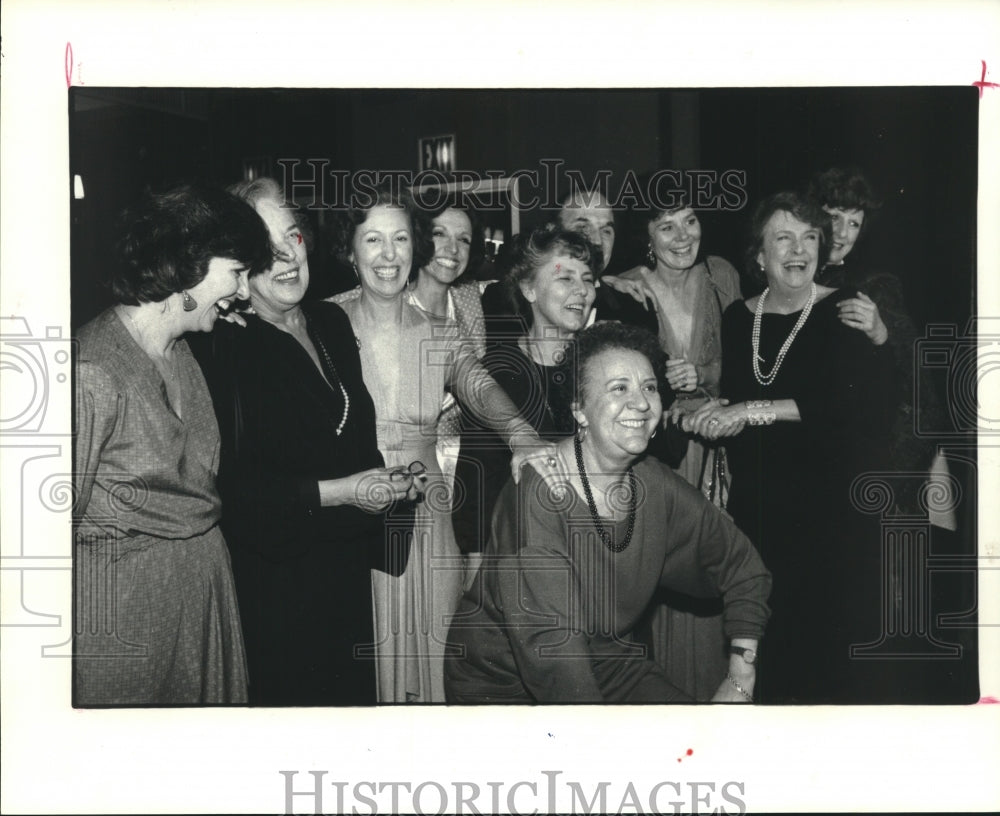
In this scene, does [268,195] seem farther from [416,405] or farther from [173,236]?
[416,405]

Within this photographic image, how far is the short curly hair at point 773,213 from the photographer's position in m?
2.67

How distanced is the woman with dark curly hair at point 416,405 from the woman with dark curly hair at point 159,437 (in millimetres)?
271

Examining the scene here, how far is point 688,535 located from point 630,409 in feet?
0.99

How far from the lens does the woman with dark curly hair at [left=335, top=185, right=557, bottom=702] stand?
2658 millimetres

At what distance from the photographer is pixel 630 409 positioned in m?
2.65

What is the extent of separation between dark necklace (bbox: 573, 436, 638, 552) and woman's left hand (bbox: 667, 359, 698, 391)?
0.70ft

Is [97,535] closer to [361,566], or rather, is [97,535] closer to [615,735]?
[361,566]

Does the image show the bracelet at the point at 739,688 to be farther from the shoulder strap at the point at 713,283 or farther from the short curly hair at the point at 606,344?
the shoulder strap at the point at 713,283

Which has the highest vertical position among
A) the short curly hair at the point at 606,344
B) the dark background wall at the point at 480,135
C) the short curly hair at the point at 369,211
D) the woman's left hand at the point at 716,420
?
the dark background wall at the point at 480,135

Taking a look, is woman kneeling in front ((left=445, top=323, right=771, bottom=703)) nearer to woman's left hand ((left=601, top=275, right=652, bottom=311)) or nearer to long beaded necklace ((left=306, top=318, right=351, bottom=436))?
woman's left hand ((left=601, top=275, right=652, bottom=311))

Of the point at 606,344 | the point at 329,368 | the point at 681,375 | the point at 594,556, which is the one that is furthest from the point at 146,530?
the point at 681,375

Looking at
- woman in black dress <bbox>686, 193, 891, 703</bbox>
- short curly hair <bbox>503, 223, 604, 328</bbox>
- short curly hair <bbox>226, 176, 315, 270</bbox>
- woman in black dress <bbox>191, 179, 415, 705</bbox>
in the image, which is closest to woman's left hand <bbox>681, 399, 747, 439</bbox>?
woman in black dress <bbox>686, 193, 891, 703</bbox>

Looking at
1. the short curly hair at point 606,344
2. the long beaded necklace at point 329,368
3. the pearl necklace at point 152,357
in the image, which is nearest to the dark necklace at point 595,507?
the short curly hair at point 606,344
